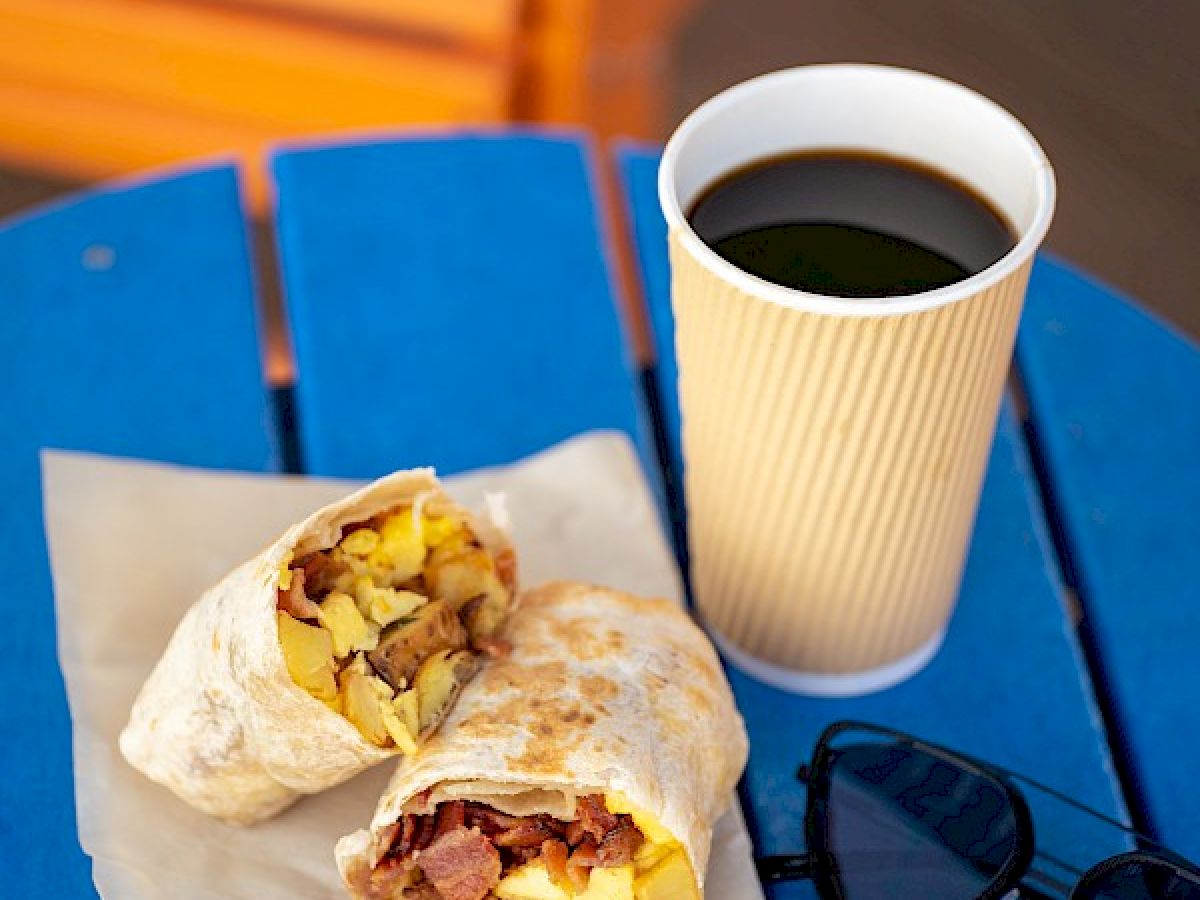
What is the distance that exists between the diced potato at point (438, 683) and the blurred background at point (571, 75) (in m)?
1.24

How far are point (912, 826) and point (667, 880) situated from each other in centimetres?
17

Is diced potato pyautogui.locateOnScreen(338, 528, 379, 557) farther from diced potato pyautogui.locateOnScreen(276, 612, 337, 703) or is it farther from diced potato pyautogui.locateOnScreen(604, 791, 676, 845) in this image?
diced potato pyautogui.locateOnScreen(604, 791, 676, 845)

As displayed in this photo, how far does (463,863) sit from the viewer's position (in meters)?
0.91

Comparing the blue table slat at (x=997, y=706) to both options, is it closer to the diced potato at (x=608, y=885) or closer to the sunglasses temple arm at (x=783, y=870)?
the sunglasses temple arm at (x=783, y=870)

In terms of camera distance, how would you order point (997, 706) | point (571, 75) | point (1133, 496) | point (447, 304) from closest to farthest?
point (997, 706), point (1133, 496), point (447, 304), point (571, 75)

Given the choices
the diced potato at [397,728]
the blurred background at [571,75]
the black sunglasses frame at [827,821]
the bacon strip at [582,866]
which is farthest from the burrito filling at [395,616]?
the blurred background at [571,75]

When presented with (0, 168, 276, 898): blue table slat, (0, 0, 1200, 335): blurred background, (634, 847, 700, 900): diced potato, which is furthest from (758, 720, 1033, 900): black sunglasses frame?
(0, 0, 1200, 335): blurred background

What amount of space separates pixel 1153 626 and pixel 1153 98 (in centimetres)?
167

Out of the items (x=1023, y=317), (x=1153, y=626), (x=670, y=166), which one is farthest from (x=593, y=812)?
(x=1023, y=317)

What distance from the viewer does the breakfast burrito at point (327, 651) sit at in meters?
0.93

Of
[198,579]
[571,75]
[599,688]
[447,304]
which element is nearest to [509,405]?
[447,304]

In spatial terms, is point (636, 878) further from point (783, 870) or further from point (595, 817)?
point (783, 870)

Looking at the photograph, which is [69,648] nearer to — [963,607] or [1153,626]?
[963,607]

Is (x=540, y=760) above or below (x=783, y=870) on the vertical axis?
above
